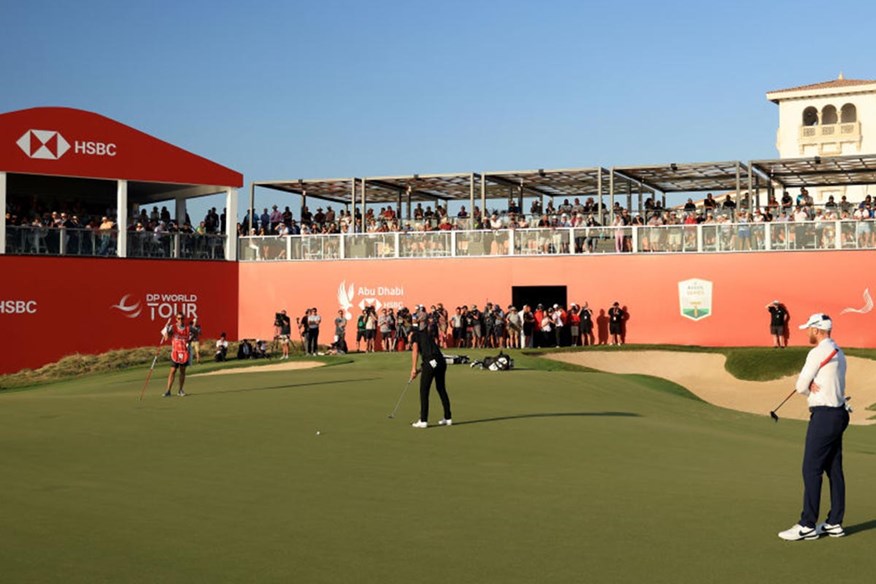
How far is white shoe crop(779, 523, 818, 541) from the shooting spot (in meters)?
9.48

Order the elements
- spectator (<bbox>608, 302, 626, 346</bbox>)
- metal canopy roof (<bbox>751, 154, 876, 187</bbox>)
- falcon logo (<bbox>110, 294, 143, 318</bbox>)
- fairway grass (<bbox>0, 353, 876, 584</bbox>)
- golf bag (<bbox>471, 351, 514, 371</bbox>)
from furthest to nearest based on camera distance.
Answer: falcon logo (<bbox>110, 294, 143, 318</bbox>), metal canopy roof (<bbox>751, 154, 876, 187</bbox>), spectator (<bbox>608, 302, 626, 346</bbox>), golf bag (<bbox>471, 351, 514, 371</bbox>), fairway grass (<bbox>0, 353, 876, 584</bbox>)

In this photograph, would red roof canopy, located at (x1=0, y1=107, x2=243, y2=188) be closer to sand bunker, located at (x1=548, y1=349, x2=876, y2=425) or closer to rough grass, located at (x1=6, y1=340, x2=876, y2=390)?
rough grass, located at (x1=6, y1=340, x2=876, y2=390)

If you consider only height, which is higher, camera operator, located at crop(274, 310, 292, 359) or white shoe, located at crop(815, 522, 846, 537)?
camera operator, located at crop(274, 310, 292, 359)

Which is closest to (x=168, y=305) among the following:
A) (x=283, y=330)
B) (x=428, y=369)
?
(x=283, y=330)

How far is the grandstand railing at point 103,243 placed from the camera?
3938cm

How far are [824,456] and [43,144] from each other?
35.5 m

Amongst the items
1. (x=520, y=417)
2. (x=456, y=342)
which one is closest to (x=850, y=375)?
(x=456, y=342)

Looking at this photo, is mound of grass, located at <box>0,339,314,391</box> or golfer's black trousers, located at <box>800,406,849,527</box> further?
mound of grass, located at <box>0,339,314,391</box>

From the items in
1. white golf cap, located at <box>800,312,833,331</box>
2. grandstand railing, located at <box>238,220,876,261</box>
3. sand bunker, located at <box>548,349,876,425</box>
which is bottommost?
sand bunker, located at <box>548,349,876,425</box>

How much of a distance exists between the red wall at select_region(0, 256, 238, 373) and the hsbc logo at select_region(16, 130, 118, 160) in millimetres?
3796

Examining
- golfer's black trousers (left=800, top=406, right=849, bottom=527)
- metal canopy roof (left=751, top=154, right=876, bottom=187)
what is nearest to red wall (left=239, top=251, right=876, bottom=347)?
metal canopy roof (left=751, top=154, right=876, bottom=187)

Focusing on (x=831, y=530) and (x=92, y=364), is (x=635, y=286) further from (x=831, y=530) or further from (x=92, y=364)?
(x=831, y=530)

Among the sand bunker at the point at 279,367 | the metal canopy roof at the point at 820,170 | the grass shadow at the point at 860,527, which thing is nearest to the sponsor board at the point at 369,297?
the sand bunker at the point at 279,367

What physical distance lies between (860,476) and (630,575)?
714 centimetres
